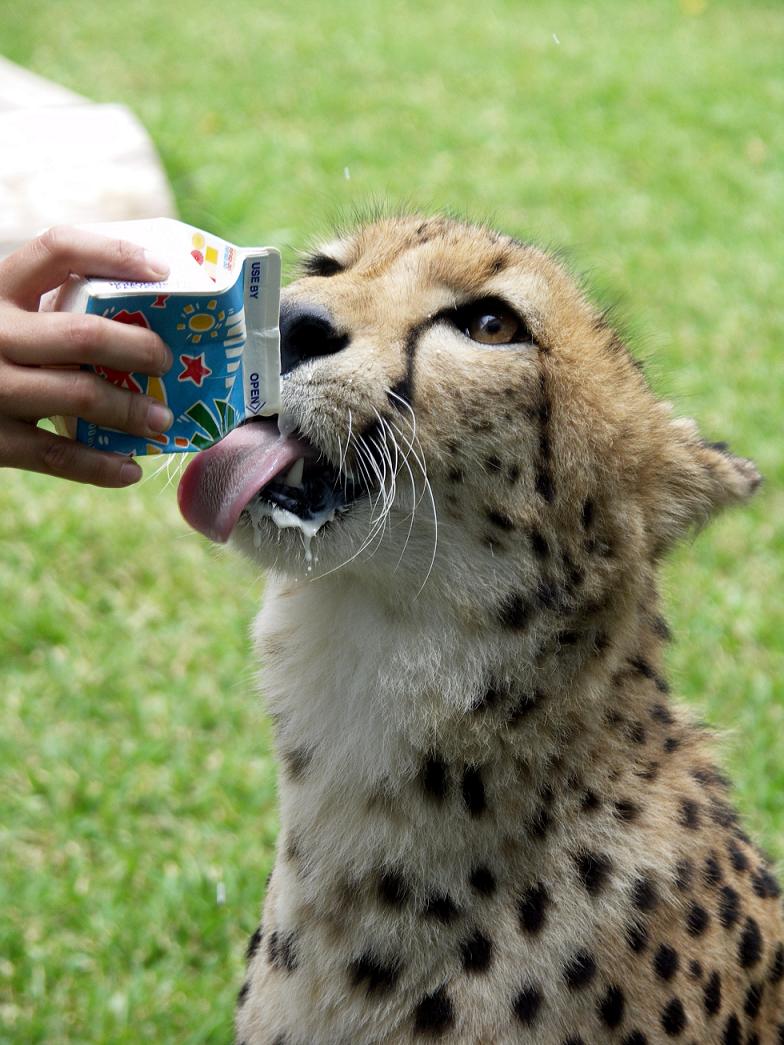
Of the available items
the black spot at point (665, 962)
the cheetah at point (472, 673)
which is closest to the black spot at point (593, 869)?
the cheetah at point (472, 673)

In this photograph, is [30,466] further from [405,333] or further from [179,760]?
[179,760]

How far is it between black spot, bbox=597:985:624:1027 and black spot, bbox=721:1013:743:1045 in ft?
0.60

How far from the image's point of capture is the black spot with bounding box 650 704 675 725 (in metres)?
1.87

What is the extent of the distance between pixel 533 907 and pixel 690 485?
2.02 feet

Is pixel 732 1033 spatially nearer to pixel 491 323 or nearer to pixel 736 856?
pixel 736 856

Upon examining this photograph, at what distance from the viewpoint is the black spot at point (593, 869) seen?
1.74 metres

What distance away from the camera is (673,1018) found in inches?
66.9

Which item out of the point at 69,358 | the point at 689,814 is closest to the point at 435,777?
the point at 689,814

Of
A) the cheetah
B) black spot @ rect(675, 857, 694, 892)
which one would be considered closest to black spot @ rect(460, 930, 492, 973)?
the cheetah

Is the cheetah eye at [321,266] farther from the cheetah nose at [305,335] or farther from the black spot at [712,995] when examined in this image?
the black spot at [712,995]

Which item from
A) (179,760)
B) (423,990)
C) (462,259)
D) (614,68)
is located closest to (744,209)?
(614,68)

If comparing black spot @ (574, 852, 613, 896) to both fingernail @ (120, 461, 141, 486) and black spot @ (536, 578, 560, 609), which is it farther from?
fingernail @ (120, 461, 141, 486)

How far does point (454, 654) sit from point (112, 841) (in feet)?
4.90

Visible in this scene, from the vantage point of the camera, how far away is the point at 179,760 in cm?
312
